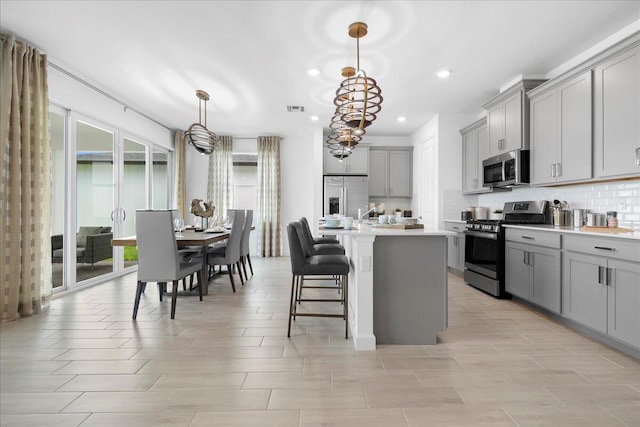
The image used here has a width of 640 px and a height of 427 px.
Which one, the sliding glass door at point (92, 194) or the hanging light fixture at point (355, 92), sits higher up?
the hanging light fixture at point (355, 92)

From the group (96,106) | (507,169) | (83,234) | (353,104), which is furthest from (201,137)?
(507,169)

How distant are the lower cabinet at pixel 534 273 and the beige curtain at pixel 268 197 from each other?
4.53 m

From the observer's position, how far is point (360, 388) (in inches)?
73.7

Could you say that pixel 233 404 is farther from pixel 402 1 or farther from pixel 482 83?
pixel 482 83

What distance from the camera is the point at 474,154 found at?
200 inches

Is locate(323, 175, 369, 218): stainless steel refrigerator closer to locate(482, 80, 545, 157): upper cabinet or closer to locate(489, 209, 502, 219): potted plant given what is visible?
locate(489, 209, 502, 219): potted plant

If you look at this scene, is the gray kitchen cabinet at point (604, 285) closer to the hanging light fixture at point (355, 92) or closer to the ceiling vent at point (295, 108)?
the hanging light fixture at point (355, 92)

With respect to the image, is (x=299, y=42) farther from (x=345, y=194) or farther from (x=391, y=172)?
(x=391, y=172)

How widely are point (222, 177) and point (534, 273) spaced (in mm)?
5946

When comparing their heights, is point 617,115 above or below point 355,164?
below

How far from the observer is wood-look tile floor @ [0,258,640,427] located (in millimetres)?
1640

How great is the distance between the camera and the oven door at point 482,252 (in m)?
3.77

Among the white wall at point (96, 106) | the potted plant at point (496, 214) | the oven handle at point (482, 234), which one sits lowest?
the oven handle at point (482, 234)

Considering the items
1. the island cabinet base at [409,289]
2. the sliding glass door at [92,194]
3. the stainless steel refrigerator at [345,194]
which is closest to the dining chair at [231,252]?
the sliding glass door at [92,194]
